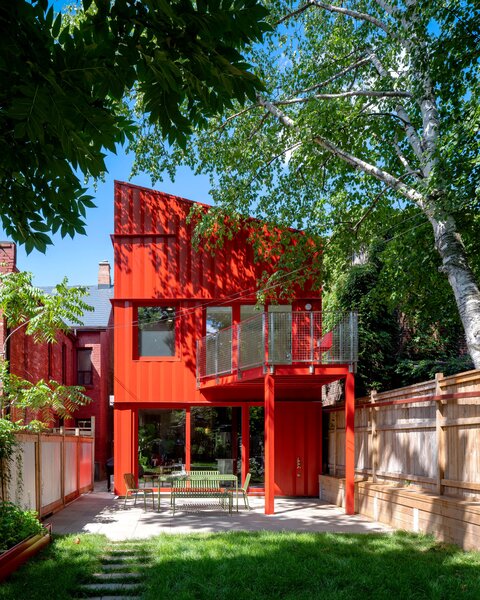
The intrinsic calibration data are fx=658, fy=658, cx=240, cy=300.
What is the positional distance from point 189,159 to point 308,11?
5.17 meters

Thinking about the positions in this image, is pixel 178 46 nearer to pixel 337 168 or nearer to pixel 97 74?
pixel 97 74

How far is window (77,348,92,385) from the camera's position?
30.0 metres

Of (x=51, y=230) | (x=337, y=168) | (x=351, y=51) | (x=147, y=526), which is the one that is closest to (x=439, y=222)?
(x=337, y=168)

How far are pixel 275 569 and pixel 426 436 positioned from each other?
15.1ft

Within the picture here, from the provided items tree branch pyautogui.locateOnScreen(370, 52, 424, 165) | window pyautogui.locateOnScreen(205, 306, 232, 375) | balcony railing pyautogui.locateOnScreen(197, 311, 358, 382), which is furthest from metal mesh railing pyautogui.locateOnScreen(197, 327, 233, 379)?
tree branch pyautogui.locateOnScreen(370, 52, 424, 165)

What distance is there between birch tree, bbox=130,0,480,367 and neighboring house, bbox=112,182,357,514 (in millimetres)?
1735

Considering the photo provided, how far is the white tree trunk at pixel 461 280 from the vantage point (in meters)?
12.2

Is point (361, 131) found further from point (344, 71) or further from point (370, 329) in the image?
point (370, 329)

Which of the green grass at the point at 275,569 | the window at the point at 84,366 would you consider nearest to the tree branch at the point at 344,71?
the green grass at the point at 275,569

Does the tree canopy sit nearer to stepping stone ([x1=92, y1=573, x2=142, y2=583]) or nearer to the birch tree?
the birch tree

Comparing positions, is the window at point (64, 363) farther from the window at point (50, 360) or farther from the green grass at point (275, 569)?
the green grass at point (275, 569)

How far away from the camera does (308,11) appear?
58.9 ft

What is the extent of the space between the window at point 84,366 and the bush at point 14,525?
19.5 m

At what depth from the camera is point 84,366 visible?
30109 mm
